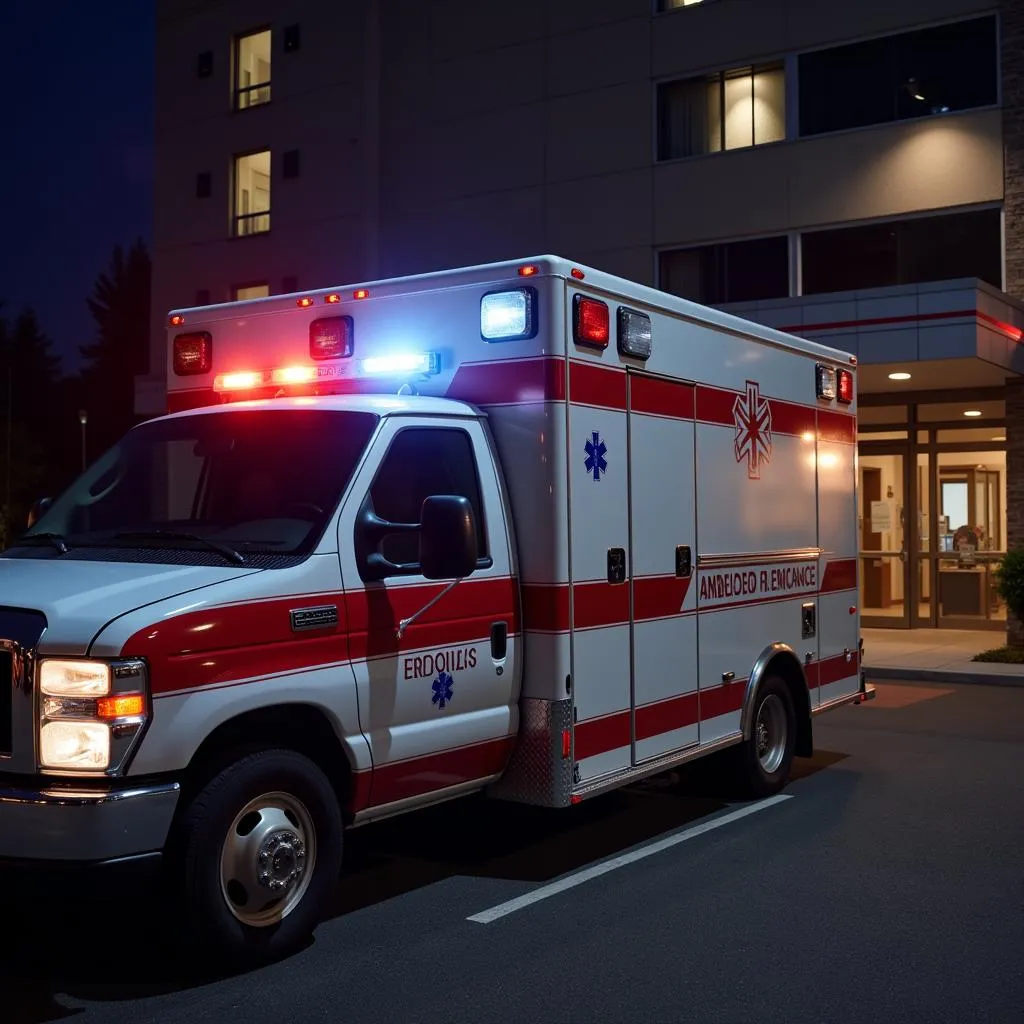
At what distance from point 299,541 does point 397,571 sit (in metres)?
0.45

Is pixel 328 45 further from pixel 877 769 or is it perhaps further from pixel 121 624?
pixel 121 624

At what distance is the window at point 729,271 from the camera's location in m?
21.6

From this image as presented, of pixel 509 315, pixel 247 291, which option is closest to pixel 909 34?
pixel 247 291

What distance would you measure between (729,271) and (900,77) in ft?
12.5

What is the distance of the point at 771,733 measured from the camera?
29.4ft

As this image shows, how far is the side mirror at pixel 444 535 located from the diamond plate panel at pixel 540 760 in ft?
3.86

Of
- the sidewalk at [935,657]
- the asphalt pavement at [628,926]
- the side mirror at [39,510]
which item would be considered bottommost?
the asphalt pavement at [628,926]

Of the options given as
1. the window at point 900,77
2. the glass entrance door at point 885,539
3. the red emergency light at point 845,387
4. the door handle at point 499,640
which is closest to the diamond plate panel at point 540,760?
the door handle at point 499,640

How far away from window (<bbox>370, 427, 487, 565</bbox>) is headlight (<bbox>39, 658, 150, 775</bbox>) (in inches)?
56.7

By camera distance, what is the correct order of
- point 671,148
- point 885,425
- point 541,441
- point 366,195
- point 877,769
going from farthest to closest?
point 366,195 < point 671,148 < point 885,425 < point 877,769 < point 541,441

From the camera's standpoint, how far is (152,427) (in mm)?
6742

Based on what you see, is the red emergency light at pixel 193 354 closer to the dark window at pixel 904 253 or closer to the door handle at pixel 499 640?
the door handle at pixel 499 640

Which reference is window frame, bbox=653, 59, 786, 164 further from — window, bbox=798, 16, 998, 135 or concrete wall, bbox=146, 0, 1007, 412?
window, bbox=798, 16, 998, 135

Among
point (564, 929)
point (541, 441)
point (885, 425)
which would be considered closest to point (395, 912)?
point (564, 929)
